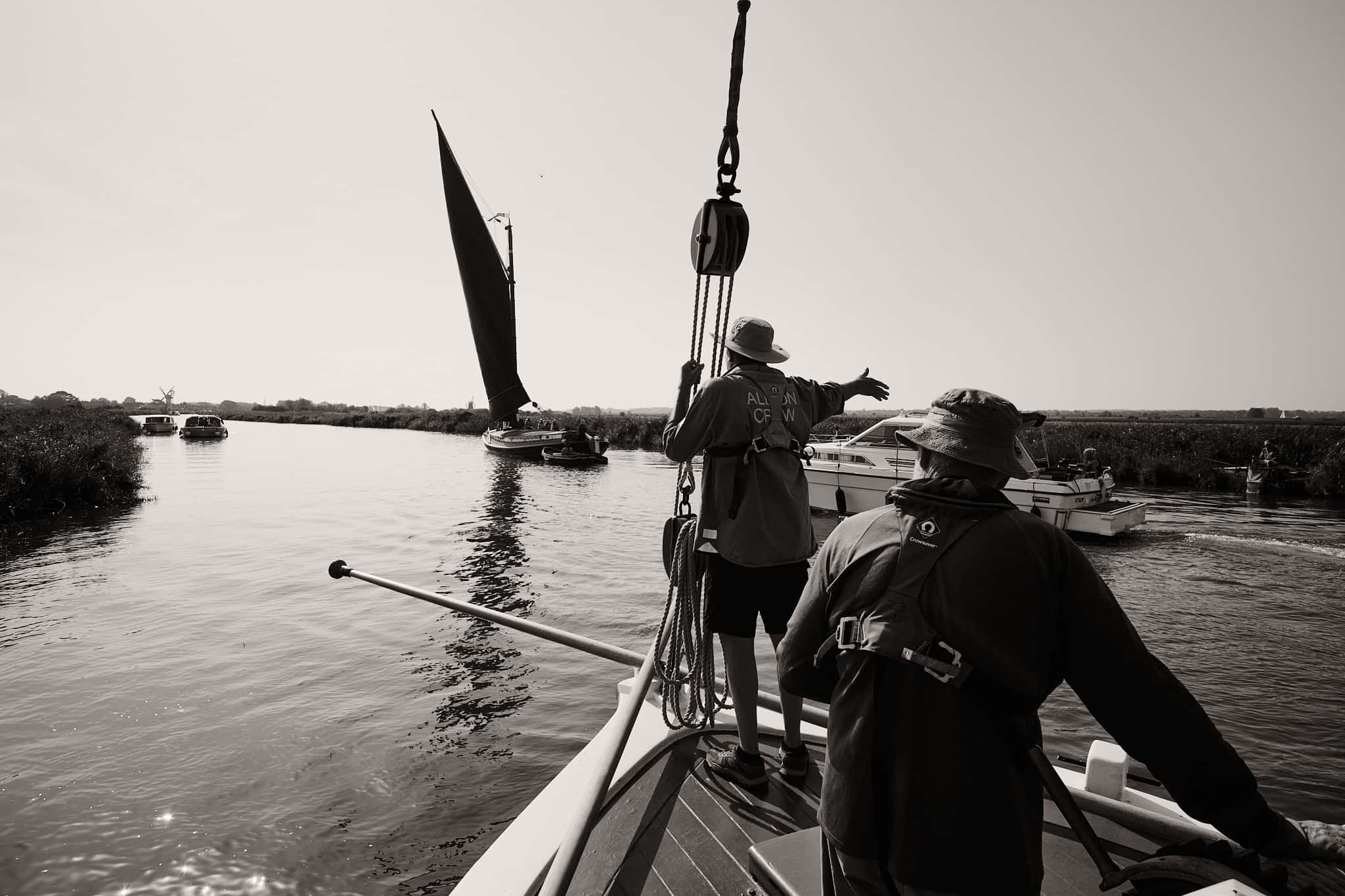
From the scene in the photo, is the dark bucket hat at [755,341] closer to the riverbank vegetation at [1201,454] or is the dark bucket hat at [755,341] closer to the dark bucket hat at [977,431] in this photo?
the dark bucket hat at [977,431]

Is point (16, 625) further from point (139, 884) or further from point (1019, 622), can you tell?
point (1019, 622)

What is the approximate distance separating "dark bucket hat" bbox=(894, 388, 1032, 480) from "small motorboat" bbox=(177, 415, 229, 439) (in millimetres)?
67230

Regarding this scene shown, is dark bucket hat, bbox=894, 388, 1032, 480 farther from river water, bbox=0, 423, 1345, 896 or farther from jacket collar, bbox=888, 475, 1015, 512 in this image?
river water, bbox=0, 423, 1345, 896

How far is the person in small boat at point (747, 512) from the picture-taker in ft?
9.64

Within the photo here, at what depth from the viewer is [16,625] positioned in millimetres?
8922

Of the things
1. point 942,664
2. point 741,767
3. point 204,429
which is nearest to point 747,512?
point 741,767

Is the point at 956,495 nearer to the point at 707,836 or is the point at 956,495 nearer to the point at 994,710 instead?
the point at 994,710

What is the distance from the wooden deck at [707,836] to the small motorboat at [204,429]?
216 feet

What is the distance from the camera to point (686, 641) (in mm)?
3379

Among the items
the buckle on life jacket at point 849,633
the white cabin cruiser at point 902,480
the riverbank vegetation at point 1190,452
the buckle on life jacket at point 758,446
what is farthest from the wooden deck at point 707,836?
the riverbank vegetation at point 1190,452

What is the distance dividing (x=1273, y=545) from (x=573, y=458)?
83.9 ft

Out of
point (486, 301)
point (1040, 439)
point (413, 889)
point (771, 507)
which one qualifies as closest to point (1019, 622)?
point (771, 507)

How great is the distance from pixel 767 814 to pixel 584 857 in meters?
0.74

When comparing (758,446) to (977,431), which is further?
(758,446)
